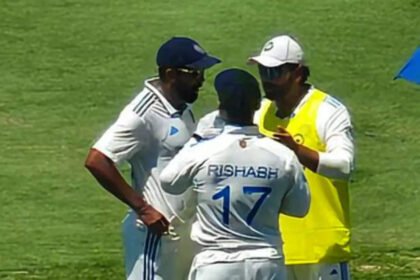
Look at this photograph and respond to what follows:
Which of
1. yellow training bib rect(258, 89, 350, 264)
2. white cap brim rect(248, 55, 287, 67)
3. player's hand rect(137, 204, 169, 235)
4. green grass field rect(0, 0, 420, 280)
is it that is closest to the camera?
player's hand rect(137, 204, 169, 235)

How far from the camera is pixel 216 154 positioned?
6.01 metres

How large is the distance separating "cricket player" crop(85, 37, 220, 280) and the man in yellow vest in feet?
1.24

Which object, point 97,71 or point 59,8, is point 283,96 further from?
point 59,8

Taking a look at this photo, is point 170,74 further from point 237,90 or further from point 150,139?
point 237,90

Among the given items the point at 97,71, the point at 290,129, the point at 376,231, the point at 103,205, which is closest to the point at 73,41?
the point at 97,71

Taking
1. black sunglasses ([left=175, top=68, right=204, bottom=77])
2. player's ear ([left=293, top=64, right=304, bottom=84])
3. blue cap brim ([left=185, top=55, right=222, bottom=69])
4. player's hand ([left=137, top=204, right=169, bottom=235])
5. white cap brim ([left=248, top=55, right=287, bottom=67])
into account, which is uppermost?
blue cap brim ([left=185, top=55, right=222, bottom=69])

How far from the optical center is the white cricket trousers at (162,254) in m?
6.49

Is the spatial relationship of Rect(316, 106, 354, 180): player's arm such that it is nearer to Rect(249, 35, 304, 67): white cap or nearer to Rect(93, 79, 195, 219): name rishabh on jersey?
Rect(249, 35, 304, 67): white cap

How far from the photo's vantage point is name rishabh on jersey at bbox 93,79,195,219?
6.41 m

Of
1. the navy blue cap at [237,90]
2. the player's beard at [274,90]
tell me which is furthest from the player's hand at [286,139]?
the player's beard at [274,90]

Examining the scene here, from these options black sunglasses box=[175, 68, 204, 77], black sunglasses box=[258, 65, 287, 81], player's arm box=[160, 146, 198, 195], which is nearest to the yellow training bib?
black sunglasses box=[258, 65, 287, 81]

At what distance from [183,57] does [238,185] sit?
0.79 meters

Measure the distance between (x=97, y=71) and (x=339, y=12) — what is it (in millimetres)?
3575

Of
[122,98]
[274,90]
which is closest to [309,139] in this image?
[274,90]
